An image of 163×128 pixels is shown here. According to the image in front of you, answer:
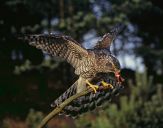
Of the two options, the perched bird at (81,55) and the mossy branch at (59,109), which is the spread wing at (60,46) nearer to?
the perched bird at (81,55)

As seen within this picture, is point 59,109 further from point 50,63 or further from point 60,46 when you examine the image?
point 50,63

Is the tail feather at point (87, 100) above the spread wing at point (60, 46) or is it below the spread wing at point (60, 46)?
below

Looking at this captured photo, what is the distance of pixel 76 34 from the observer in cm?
2167

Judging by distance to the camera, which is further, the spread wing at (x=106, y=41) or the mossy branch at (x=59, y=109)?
the spread wing at (x=106, y=41)

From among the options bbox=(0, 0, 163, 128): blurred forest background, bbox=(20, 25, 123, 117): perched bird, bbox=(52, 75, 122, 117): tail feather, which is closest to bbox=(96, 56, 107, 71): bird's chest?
bbox=(20, 25, 123, 117): perched bird

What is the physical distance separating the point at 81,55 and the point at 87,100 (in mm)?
337

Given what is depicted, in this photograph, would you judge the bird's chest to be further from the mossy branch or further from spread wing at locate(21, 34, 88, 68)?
the mossy branch

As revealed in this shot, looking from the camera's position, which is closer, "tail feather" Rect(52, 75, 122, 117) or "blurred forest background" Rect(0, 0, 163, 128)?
"tail feather" Rect(52, 75, 122, 117)

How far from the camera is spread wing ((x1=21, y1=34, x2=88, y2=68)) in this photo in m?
4.43

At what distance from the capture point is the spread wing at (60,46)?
4.43 metres

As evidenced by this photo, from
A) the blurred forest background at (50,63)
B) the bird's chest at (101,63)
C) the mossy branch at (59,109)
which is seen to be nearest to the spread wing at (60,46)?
the bird's chest at (101,63)

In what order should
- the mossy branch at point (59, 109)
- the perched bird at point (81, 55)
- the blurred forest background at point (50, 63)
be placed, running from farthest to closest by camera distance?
the blurred forest background at point (50, 63) → the perched bird at point (81, 55) → the mossy branch at point (59, 109)

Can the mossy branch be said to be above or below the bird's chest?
below

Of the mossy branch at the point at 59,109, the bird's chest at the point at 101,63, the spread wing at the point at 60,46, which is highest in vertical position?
the spread wing at the point at 60,46
